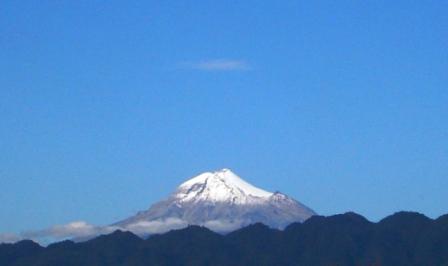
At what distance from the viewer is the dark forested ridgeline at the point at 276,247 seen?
146 metres

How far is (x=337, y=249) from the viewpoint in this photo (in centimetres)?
15038

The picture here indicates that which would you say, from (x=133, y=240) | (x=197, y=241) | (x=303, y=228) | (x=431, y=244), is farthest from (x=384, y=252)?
A: (x=133, y=240)

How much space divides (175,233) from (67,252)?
1613cm

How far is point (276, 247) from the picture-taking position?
154250 mm

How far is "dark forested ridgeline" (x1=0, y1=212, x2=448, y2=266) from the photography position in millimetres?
146250

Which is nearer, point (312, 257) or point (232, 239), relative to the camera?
point (312, 257)

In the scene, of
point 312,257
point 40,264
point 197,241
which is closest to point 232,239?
point 197,241

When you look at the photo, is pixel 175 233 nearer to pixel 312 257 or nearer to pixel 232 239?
pixel 232 239

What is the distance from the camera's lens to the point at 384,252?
14562cm

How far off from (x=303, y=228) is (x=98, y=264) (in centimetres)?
2992

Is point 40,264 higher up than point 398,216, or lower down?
lower down

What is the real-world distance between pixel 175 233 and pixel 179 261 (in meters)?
10.9

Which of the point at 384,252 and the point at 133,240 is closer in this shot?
the point at 384,252

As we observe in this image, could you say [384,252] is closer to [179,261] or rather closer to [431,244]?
[431,244]
